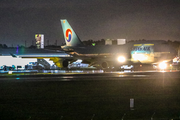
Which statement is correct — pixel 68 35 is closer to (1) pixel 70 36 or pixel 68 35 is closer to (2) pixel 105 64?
(1) pixel 70 36

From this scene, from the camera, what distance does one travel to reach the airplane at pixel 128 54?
53.7 metres

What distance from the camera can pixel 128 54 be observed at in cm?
5666

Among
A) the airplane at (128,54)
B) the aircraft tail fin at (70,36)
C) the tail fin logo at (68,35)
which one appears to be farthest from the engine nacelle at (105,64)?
the tail fin logo at (68,35)

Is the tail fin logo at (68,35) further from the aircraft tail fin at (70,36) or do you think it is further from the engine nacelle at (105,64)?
the engine nacelle at (105,64)

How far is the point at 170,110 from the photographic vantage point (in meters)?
15.7

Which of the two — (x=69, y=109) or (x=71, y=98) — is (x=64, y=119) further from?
(x=71, y=98)

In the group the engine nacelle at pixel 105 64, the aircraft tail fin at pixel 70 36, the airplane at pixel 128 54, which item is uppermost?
the aircraft tail fin at pixel 70 36

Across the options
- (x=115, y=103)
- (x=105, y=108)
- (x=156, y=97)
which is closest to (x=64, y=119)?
(x=105, y=108)

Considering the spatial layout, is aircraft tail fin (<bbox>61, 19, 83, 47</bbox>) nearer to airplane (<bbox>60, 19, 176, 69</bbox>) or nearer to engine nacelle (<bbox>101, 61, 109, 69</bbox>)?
airplane (<bbox>60, 19, 176, 69</bbox>)

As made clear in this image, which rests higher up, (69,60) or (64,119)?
(69,60)

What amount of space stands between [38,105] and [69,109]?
93.5 inches

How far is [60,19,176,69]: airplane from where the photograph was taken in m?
53.7

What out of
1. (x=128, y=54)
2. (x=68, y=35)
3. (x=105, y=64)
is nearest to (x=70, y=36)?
(x=68, y=35)

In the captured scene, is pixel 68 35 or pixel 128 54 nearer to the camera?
pixel 128 54
